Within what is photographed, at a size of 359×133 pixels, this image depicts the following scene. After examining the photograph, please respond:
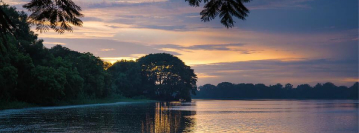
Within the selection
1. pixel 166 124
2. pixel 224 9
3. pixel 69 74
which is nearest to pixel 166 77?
pixel 69 74

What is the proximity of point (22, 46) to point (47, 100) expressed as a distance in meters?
9.38

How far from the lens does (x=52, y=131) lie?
90.7ft

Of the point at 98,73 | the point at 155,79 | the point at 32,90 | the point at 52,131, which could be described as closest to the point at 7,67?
the point at 32,90

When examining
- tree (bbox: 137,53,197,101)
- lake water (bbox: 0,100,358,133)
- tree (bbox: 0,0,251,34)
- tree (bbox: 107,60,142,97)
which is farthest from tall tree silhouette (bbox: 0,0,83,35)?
tree (bbox: 137,53,197,101)

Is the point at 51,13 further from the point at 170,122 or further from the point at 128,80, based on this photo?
the point at 128,80

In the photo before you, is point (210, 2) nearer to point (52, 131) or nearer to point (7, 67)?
point (52, 131)

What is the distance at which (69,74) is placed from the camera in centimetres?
7938

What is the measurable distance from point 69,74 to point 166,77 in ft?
275

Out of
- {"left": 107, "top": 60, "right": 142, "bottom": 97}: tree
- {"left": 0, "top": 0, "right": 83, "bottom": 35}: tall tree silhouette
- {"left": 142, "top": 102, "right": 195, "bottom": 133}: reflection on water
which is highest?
{"left": 107, "top": 60, "right": 142, "bottom": 97}: tree

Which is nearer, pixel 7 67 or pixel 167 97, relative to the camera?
pixel 7 67

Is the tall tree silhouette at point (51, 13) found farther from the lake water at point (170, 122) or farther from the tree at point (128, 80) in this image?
the tree at point (128, 80)

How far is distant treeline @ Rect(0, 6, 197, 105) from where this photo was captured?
2489 inches

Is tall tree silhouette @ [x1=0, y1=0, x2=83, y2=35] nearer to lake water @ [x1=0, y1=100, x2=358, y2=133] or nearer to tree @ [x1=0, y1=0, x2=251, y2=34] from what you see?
tree @ [x1=0, y1=0, x2=251, y2=34]

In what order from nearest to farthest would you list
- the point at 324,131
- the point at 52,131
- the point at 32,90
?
the point at 52,131 → the point at 324,131 → the point at 32,90
